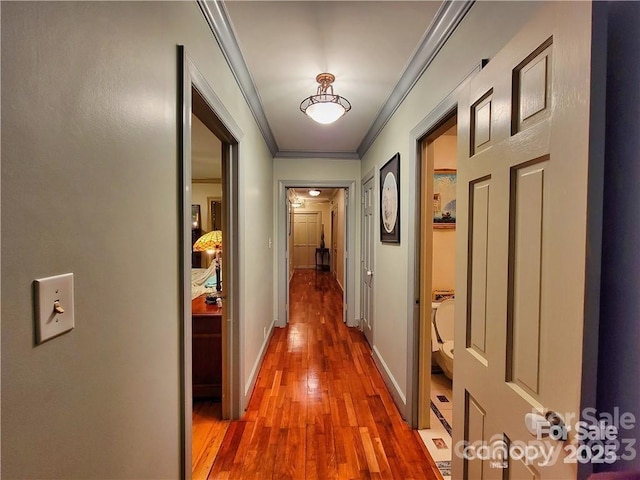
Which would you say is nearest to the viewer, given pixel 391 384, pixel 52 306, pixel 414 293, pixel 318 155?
pixel 52 306

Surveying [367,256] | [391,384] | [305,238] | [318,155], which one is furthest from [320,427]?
[305,238]

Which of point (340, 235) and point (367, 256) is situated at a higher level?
point (340, 235)

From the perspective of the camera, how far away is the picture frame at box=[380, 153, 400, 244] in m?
2.32

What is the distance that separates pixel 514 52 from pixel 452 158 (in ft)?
7.18

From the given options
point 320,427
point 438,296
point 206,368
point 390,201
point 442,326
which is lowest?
point 320,427

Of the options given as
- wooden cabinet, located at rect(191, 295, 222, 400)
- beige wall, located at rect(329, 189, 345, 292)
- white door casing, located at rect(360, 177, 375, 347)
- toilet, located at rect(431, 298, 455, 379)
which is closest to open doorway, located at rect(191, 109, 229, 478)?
wooden cabinet, located at rect(191, 295, 222, 400)

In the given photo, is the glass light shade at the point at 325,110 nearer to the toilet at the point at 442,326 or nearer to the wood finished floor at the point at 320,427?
the toilet at the point at 442,326

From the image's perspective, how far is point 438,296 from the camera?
9.62ft

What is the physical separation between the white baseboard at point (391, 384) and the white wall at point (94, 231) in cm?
157

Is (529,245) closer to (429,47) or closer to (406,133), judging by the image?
(429,47)

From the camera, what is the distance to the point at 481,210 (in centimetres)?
107

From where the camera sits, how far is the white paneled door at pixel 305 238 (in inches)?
396

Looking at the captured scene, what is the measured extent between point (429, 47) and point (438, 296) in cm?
217

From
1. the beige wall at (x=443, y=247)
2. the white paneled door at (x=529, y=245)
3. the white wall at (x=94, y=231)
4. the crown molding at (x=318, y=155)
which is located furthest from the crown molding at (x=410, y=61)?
the crown molding at (x=318, y=155)
